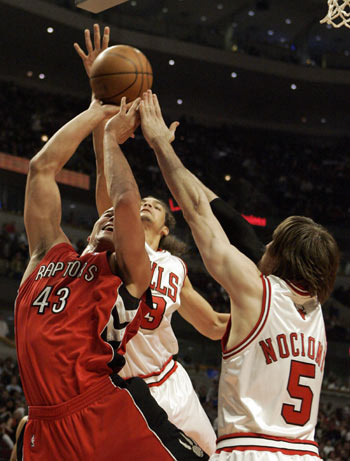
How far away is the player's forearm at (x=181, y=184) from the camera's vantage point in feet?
9.63

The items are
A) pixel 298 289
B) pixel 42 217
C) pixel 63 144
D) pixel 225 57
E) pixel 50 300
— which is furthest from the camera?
pixel 225 57

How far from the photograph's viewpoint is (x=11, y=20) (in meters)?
17.3

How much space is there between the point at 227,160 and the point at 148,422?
697 inches

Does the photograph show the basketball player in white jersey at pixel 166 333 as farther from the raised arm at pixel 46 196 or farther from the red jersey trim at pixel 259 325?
the red jersey trim at pixel 259 325

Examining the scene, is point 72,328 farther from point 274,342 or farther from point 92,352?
point 274,342

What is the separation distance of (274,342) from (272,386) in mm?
175

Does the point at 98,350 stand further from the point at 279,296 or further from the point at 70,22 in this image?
the point at 70,22

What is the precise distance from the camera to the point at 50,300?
294 cm

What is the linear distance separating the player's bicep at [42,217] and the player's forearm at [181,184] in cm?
60

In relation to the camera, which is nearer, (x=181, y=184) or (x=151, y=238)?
(x=181, y=184)

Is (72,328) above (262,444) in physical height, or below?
above

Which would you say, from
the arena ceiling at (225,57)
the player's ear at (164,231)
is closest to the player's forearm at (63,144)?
the player's ear at (164,231)

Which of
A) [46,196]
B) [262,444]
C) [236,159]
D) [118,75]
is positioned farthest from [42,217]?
[236,159]

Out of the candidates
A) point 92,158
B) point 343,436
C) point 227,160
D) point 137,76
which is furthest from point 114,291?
point 227,160
